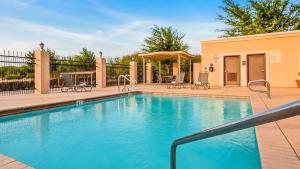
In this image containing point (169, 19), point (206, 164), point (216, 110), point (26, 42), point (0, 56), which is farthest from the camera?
point (169, 19)

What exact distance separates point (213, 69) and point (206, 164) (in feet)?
44.2

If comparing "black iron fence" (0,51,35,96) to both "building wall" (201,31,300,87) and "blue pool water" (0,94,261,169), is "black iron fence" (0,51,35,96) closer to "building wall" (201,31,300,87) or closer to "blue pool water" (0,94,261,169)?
"blue pool water" (0,94,261,169)

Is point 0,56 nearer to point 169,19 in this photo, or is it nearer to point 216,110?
point 216,110

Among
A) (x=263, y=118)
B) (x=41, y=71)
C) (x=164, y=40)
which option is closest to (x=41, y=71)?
(x=41, y=71)

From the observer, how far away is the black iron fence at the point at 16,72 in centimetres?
1038

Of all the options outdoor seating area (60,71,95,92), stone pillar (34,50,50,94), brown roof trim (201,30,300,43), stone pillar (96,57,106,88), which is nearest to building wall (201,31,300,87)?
brown roof trim (201,30,300,43)

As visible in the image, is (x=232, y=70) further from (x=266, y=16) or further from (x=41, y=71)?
(x=41, y=71)

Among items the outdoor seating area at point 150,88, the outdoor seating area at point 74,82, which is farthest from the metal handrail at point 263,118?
the outdoor seating area at point 74,82

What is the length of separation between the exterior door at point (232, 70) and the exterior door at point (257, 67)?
0.74 meters

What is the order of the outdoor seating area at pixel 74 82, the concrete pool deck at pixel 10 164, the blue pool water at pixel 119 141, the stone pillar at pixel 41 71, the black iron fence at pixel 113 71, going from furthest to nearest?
the black iron fence at pixel 113 71 < the outdoor seating area at pixel 74 82 < the stone pillar at pixel 41 71 < the blue pool water at pixel 119 141 < the concrete pool deck at pixel 10 164

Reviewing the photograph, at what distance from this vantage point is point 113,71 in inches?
736

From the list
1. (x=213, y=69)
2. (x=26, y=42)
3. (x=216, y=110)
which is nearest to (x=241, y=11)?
(x=213, y=69)

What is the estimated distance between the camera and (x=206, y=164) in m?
3.44

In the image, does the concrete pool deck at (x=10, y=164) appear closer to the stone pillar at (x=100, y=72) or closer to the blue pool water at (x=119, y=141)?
the blue pool water at (x=119, y=141)
